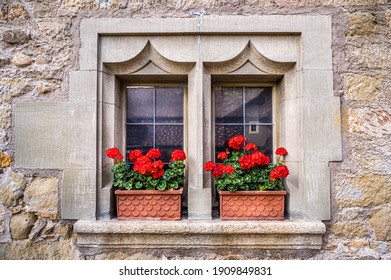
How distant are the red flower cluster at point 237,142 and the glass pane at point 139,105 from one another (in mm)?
682

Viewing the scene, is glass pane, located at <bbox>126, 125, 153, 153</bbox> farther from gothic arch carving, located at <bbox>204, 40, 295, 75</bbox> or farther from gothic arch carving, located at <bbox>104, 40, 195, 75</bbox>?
gothic arch carving, located at <bbox>204, 40, 295, 75</bbox>

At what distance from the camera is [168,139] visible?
204cm

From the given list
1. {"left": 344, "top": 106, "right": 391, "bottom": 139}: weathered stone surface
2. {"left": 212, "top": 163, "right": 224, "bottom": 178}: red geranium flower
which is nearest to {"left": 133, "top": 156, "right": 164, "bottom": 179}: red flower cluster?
{"left": 212, "top": 163, "right": 224, "bottom": 178}: red geranium flower

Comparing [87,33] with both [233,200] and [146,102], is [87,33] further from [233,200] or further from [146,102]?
[233,200]

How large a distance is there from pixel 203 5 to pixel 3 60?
1.53 meters

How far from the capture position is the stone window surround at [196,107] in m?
1.77

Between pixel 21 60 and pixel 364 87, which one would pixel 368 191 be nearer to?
pixel 364 87

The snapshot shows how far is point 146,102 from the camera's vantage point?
6.74ft

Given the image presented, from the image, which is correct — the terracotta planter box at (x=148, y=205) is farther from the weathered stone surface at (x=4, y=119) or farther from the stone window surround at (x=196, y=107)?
the weathered stone surface at (x=4, y=119)

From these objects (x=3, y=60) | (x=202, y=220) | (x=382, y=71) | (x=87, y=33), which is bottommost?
(x=202, y=220)

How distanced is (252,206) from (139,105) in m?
1.19

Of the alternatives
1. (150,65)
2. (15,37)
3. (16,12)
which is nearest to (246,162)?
(150,65)

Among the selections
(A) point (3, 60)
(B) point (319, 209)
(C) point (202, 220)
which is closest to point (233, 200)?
(C) point (202, 220)

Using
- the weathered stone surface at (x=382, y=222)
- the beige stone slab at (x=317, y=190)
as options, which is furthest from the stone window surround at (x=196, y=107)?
the weathered stone surface at (x=382, y=222)
